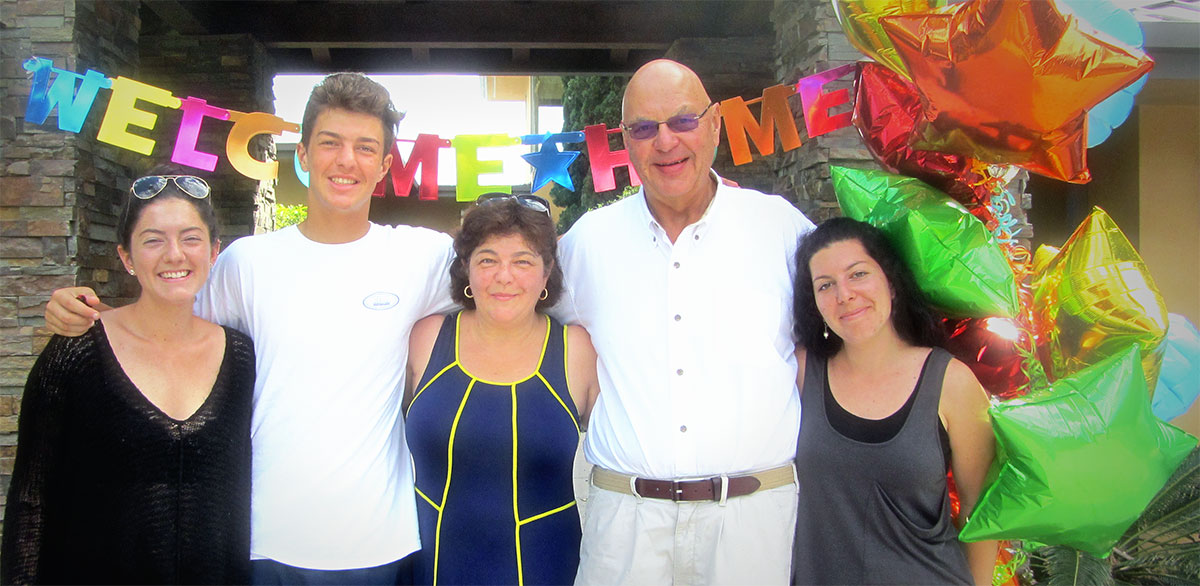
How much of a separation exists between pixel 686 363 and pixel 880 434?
522 mm

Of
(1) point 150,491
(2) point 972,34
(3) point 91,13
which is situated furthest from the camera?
(3) point 91,13

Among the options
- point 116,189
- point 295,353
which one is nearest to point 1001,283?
point 295,353

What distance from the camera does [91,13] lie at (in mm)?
3963

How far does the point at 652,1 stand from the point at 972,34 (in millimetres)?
4507

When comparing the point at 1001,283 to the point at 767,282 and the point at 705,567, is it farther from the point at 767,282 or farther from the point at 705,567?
the point at 705,567

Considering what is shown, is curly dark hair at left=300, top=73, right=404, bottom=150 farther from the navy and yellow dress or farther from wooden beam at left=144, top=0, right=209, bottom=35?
wooden beam at left=144, top=0, right=209, bottom=35

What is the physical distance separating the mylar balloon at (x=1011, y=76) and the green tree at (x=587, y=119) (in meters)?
8.37

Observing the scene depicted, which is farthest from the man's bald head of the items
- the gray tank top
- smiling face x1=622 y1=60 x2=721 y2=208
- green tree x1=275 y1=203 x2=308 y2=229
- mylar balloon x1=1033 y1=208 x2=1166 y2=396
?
green tree x1=275 y1=203 x2=308 y2=229

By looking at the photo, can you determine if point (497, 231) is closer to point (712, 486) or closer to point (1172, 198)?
point (712, 486)

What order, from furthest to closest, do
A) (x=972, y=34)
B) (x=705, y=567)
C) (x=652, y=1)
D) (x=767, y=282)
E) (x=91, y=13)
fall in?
(x=652, y=1)
(x=91, y=13)
(x=767, y=282)
(x=705, y=567)
(x=972, y=34)

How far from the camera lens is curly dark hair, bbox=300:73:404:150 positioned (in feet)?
6.53

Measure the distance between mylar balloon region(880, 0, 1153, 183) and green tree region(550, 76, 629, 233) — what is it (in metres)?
8.37

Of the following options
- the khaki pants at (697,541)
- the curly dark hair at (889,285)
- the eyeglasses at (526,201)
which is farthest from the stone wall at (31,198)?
the curly dark hair at (889,285)

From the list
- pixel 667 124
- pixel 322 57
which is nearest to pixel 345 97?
pixel 667 124
